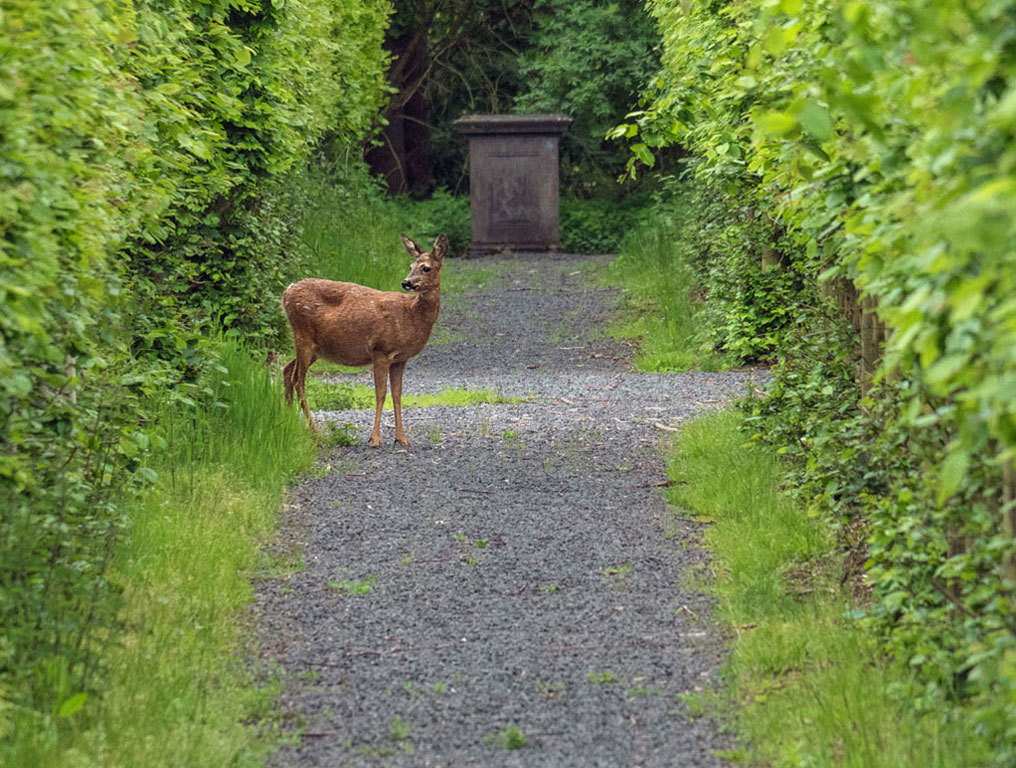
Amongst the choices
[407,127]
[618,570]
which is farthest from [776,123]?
[407,127]

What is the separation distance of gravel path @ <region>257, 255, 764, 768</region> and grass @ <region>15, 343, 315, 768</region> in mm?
187

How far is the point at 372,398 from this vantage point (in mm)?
13000

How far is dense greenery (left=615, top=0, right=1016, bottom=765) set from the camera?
3041mm

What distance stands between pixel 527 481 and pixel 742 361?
5.26 metres

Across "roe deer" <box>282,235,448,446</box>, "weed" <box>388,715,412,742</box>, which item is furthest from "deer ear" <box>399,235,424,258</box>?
"weed" <box>388,715,412,742</box>

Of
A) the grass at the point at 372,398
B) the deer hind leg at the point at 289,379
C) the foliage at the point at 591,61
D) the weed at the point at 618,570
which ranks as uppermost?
the foliage at the point at 591,61

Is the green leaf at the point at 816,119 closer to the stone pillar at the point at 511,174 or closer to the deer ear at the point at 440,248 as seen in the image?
the deer ear at the point at 440,248

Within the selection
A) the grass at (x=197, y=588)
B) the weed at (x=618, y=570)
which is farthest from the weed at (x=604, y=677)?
the weed at (x=618, y=570)

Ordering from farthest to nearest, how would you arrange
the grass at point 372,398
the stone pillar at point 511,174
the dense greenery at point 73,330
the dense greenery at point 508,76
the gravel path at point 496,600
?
the dense greenery at point 508,76 < the stone pillar at point 511,174 < the grass at point 372,398 < the gravel path at point 496,600 < the dense greenery at point 73,330

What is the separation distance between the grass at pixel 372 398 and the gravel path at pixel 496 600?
0.55m

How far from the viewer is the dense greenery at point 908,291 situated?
3041mm

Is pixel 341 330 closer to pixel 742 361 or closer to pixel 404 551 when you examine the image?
pixel 404 551

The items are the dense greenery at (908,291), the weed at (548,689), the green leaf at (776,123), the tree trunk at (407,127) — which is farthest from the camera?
the tree trunk at (407,127)

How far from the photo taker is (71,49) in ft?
14.8
